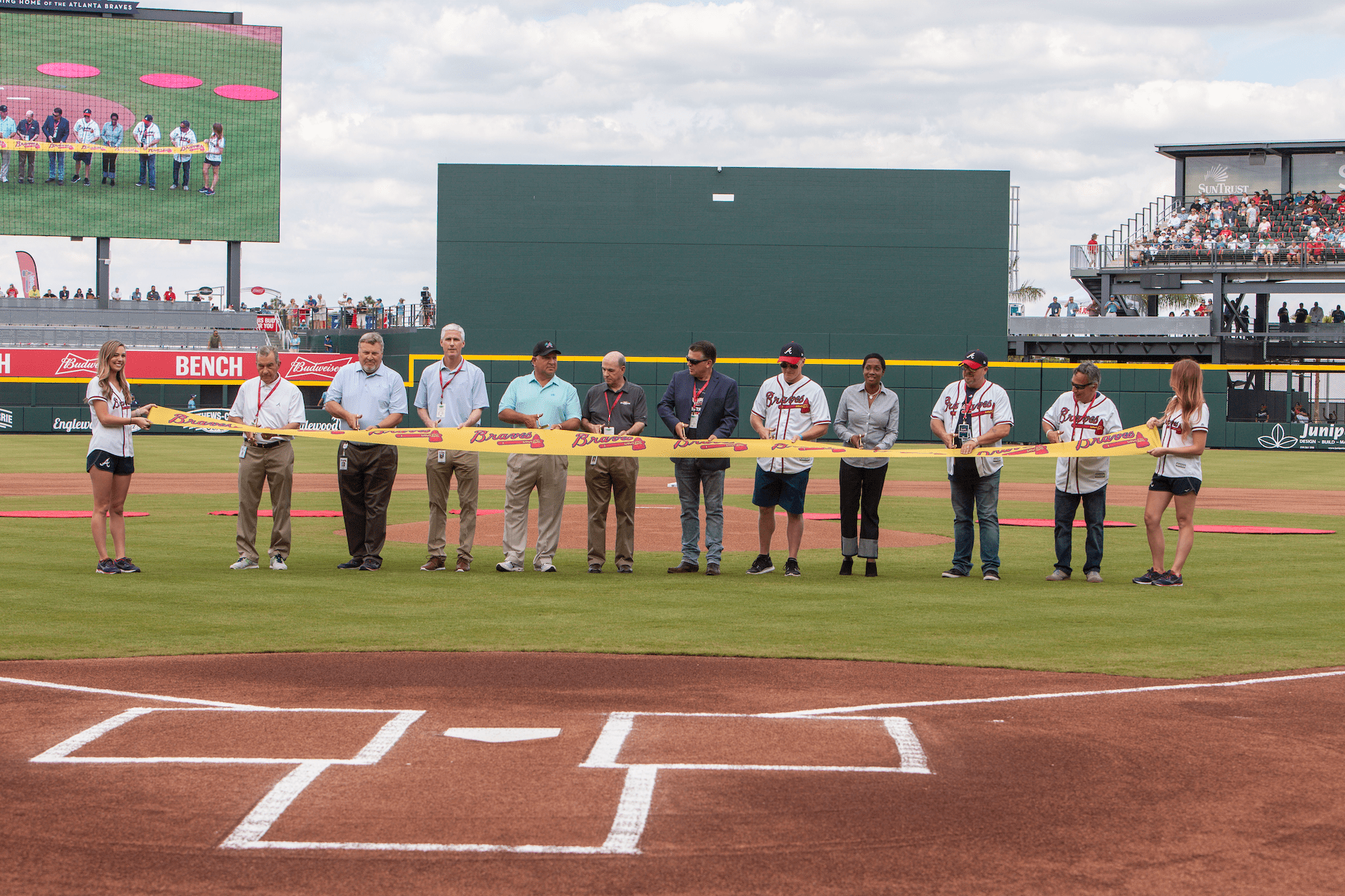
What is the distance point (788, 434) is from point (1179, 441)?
308cm

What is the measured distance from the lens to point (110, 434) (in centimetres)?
986

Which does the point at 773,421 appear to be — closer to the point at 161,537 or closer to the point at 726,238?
the point at 161,537

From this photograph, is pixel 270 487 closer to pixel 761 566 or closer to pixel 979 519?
pixel 761 566

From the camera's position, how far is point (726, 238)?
156 feet

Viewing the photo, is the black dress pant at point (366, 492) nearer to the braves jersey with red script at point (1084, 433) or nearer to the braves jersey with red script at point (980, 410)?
the braves jersey with red script at point (980, 410)

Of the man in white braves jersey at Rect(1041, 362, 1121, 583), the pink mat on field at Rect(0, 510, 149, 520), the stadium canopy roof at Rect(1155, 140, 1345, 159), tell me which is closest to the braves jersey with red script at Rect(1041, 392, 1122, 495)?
the man in white braves jersey at Rect(1041, 362, 1121, 583)

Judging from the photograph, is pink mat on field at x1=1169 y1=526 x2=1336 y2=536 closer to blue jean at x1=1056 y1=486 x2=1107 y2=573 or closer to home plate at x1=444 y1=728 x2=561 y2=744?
blue jean at x1=1056 y1=486 x2=1107 y2=573

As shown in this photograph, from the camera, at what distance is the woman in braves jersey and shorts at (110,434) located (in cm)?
983

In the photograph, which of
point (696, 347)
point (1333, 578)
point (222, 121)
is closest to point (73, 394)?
point (222, 121)

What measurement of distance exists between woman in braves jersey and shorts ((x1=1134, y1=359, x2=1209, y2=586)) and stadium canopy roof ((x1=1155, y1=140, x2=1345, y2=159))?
50024 millimetres

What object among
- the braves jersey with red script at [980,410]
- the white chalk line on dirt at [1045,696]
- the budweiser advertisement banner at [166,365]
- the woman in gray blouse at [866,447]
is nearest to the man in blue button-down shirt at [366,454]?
the woman in gray blouse at [866,447]

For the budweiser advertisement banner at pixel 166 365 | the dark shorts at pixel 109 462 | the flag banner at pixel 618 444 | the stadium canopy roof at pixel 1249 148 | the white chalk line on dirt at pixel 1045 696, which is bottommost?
the white chalk line on dirt at pixel 1045 696

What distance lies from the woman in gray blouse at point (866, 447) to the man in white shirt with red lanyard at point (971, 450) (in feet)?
1.40

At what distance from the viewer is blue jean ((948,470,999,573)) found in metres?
10.6
